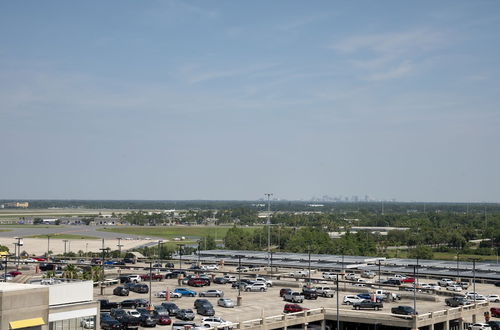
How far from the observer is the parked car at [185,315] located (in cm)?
5675

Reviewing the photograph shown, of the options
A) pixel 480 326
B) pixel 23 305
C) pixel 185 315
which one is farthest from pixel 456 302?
pixel 23 305

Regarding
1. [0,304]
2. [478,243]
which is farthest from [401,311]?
[478,243]

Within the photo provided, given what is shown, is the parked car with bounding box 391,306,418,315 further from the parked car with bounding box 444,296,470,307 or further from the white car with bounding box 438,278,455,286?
the white car with bounding box 438,278,455,286

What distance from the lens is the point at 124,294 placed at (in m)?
71.3

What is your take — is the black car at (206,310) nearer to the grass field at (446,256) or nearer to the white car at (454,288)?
the white car at (454,288)

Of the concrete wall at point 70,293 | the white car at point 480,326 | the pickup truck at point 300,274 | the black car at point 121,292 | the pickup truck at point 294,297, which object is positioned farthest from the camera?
the pickup truck at point 300,274

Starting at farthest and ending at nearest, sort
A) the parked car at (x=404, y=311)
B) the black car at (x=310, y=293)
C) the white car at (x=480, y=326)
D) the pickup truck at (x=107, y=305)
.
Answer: the black car at (x=310, y=293) < the pickup truck at (x=107, y=305) < the parked car at (x=404, y=311) < the white car at (x=480, y=326)

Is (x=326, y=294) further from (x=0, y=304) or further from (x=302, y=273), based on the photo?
(x=0, y=304)

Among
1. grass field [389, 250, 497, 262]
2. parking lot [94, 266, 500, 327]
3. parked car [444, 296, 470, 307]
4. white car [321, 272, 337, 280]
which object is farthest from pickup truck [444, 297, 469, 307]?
grass field [389, 250, 497, 262]

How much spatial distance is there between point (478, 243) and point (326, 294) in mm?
121539

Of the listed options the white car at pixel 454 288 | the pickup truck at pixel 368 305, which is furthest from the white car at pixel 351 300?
the white car at pixel 454 288

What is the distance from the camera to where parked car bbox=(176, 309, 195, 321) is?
56750 mm

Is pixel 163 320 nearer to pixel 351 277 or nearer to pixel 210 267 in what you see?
pixel 351 277

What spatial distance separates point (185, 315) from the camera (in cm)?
5703
